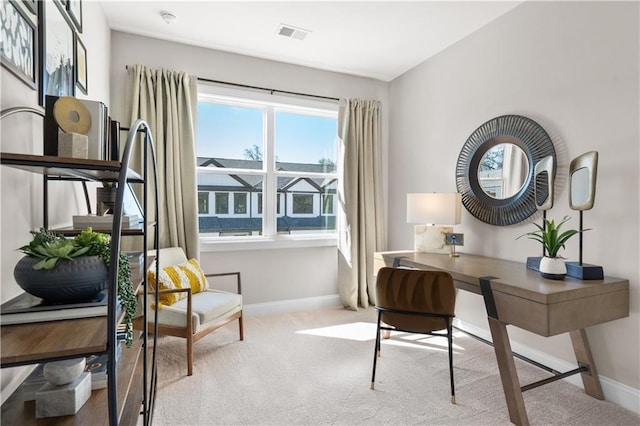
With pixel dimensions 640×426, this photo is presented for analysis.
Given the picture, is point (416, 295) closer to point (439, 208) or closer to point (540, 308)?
point (540, 308)

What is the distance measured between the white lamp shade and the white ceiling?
1436 millimetres

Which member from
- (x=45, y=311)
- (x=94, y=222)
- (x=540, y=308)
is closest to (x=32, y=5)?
(x=94, y=222)

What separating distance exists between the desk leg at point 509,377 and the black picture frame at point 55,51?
246cm

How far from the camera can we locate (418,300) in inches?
84.4

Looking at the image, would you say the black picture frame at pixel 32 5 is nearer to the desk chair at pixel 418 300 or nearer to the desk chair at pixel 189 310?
the desk chair at pixel 189 310

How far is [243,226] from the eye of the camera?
143 inches

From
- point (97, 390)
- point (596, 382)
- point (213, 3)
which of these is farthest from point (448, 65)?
point (97, 390)

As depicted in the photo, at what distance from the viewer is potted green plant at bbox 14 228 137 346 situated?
878 millimetres

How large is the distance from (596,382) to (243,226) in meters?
3.05

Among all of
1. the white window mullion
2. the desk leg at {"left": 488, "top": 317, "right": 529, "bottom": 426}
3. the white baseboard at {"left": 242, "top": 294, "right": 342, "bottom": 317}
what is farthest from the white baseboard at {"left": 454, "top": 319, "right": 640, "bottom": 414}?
the white window mullion

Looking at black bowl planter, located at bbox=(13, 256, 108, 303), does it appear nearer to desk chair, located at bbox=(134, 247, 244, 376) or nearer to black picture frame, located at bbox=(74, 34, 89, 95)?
desk chair, located at bbox=(134, 247, 244, 376)

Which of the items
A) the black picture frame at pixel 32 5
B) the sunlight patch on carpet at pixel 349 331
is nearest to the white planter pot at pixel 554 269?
the sunlight patch on carpet at pixel 349 331

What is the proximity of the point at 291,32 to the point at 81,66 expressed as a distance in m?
1.70

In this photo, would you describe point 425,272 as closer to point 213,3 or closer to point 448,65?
point 448,65
